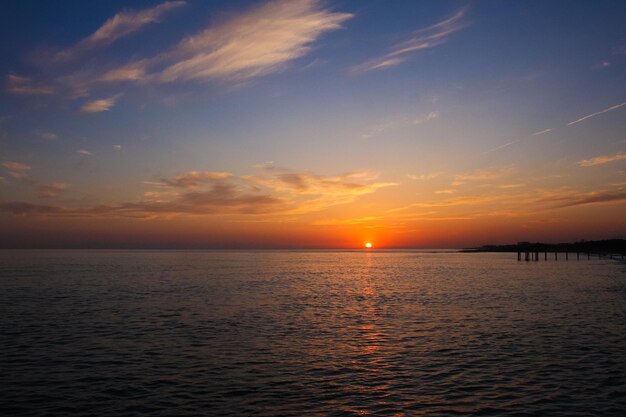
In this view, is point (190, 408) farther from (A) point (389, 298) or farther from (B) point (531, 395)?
(A) point (389, 298)

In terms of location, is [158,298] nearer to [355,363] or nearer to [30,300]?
[30,300]

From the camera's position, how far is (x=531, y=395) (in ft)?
54.1

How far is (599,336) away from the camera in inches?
1061

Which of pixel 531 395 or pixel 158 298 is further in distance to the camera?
pixel 158 298

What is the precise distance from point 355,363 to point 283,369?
3258mm

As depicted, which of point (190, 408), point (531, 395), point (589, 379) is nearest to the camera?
point (190, 408)

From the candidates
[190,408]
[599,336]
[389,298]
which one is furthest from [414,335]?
[389,298]

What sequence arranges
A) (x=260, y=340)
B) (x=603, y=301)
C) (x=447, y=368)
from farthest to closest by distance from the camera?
1. (x=603, y=301)
2. (x=260, y=340)
3. (x=447, y=368)

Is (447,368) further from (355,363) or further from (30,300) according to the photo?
(30,300)

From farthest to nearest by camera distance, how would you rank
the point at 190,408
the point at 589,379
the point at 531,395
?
1. the point at 589,379
2. the point at 531,395
3. the point at 190,408

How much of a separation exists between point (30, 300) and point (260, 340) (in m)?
30.1

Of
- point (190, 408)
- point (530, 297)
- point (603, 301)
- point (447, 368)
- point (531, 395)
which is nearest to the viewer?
point (190, 408)

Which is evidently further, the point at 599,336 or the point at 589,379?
the point at 599,336

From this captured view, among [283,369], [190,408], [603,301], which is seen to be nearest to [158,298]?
[283,369]
